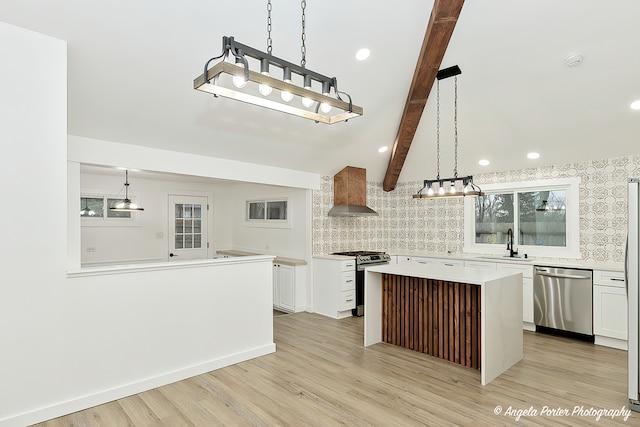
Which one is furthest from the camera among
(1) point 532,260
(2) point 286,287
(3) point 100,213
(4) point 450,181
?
(3) point 100,213

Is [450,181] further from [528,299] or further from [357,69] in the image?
[528,299]

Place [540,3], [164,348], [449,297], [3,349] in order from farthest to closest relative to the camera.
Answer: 1. [449,297]
2. [164,348]
3. [540,3]
4. [3,349]

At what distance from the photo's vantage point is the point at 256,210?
7262 mm

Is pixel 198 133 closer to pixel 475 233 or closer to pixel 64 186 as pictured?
pixel 64 186

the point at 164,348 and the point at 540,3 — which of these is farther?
the point at 164,348

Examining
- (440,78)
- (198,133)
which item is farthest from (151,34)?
(440,78)

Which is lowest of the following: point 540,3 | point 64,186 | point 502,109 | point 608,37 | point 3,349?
point 3,349

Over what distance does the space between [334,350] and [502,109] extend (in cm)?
345

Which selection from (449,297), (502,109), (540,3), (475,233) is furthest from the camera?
(475,233)

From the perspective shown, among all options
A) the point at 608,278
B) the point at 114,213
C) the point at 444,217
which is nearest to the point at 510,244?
the point at 444,217

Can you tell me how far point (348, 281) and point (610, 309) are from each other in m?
3.17

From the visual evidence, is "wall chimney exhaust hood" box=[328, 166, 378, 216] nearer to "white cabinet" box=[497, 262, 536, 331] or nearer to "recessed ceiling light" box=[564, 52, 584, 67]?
"white cabinet" box=[497, 262, 536, 331]

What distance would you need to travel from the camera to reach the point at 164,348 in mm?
3328

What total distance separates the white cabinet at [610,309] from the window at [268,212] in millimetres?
4376
